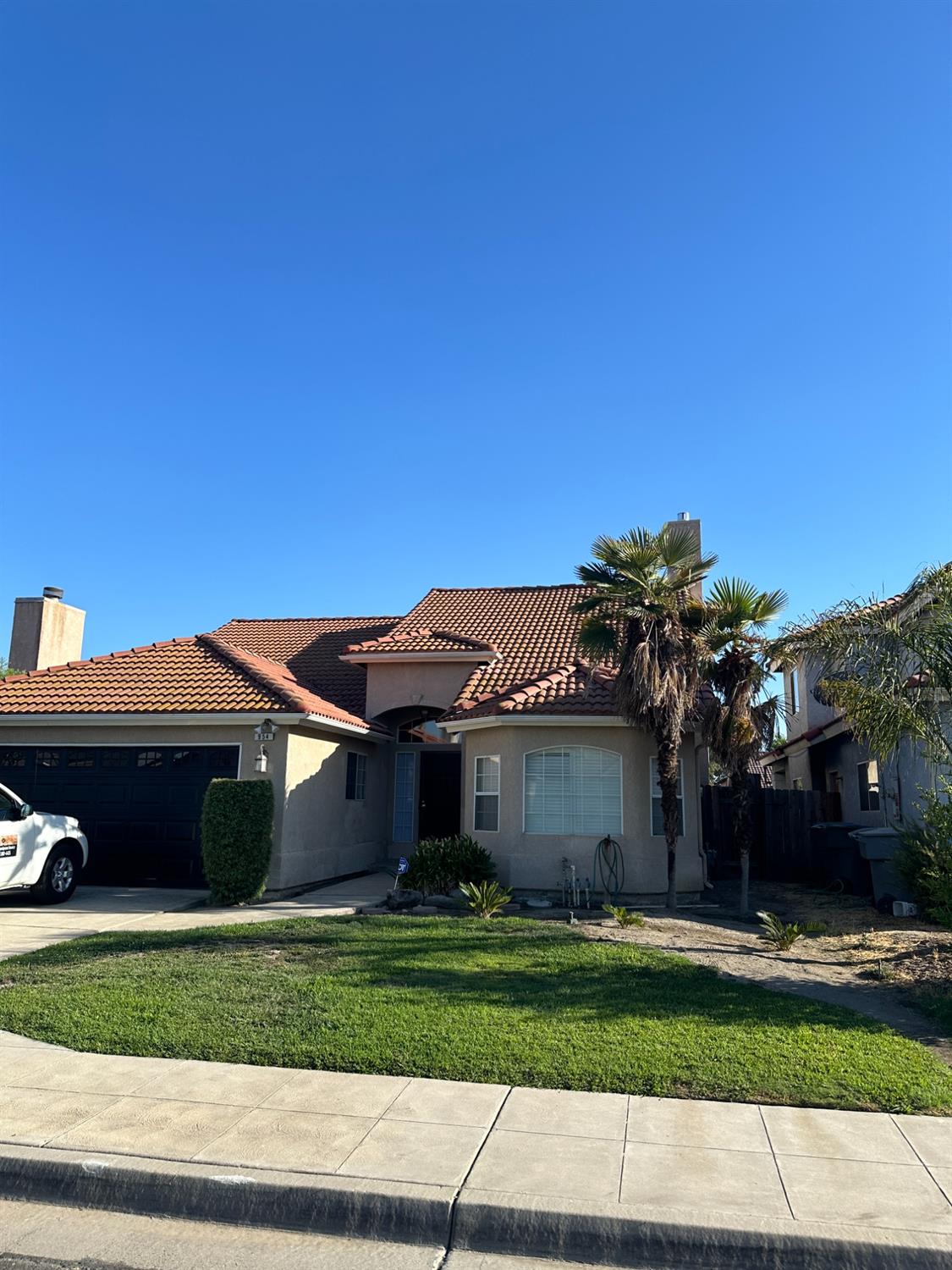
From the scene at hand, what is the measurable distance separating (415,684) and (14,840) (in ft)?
29.3

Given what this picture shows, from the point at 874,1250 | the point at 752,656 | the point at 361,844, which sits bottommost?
the point at 874,1250

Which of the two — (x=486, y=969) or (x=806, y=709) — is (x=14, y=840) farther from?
(x=806, y=709)

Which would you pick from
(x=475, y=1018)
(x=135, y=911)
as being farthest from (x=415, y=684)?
(x=475, y=1018)

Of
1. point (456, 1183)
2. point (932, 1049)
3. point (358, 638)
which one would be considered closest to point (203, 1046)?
point (456, 1183)

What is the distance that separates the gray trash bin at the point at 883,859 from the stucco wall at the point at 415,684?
8666mm

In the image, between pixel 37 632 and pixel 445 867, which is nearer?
pixel 445 867

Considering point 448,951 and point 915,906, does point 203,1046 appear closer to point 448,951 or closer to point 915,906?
point 448,951

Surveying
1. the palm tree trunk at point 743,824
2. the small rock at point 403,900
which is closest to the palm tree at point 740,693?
the palm tree trunk at point 743,824

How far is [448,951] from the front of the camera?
31.2 ft

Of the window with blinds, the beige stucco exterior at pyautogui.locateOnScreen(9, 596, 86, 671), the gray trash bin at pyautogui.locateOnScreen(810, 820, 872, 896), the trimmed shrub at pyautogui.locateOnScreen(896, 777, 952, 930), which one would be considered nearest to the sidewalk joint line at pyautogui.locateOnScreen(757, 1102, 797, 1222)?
the trimmed shrub at pyautogui.locateOnScreen(896, 777, 952, 930)

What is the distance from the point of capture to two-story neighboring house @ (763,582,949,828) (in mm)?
15078

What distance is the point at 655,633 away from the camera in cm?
1339

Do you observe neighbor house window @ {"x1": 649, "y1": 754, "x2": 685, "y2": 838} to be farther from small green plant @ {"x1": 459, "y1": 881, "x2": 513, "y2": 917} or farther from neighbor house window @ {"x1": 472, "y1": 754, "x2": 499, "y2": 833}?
small green plant @ {"x1": 459, "y1": 881, "x2": 513, "y2": 917}

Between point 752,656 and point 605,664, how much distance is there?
3.26m
